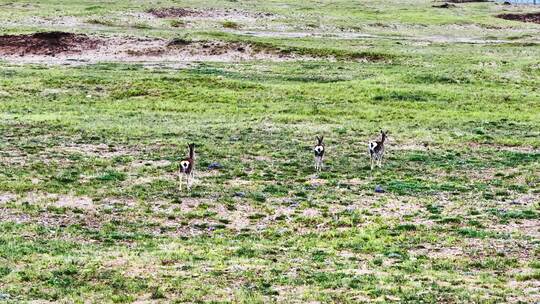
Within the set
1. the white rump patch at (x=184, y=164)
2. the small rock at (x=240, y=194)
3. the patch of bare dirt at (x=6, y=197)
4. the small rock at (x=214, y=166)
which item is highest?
the white rump patch at (x=184, y=164)

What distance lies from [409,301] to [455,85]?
4247 centimetres

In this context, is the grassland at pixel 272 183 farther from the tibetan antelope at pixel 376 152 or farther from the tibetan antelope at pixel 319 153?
Result: the tibetan antelope at pixel 319 153

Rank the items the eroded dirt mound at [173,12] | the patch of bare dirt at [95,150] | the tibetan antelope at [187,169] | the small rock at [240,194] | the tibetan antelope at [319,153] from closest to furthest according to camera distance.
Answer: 1. the tibetan antelope at [187,169]
2. the small rock at [240,194]
3. the tibetan antelope at [319,153]
4. the patch of bare dirt at [95,150]
5. the eroded dirt mound at [173,12]

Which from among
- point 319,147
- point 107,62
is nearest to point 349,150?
point 319,147

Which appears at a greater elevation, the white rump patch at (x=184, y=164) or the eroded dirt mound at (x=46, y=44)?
the white rump patch at (x=184, y=164)

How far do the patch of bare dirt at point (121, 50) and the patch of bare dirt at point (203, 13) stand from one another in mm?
25464

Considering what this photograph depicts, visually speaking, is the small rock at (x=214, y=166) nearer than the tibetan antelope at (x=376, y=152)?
No

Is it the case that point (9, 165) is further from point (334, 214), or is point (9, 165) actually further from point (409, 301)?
point (409, 301)

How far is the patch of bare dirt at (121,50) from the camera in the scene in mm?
66688

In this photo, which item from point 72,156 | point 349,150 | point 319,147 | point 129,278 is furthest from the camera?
point 349,150

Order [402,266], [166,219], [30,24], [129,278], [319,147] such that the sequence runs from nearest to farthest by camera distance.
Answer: [129,278] → [402,266] → [166,219] → [319,147] → [30,24]

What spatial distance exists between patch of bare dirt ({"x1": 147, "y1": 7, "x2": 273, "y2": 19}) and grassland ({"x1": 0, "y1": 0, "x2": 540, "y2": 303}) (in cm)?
3200

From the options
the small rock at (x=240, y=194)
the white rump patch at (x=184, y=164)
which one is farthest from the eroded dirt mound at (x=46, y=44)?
the small rock at (x=240, y=194)

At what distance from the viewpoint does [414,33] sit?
95500mm
